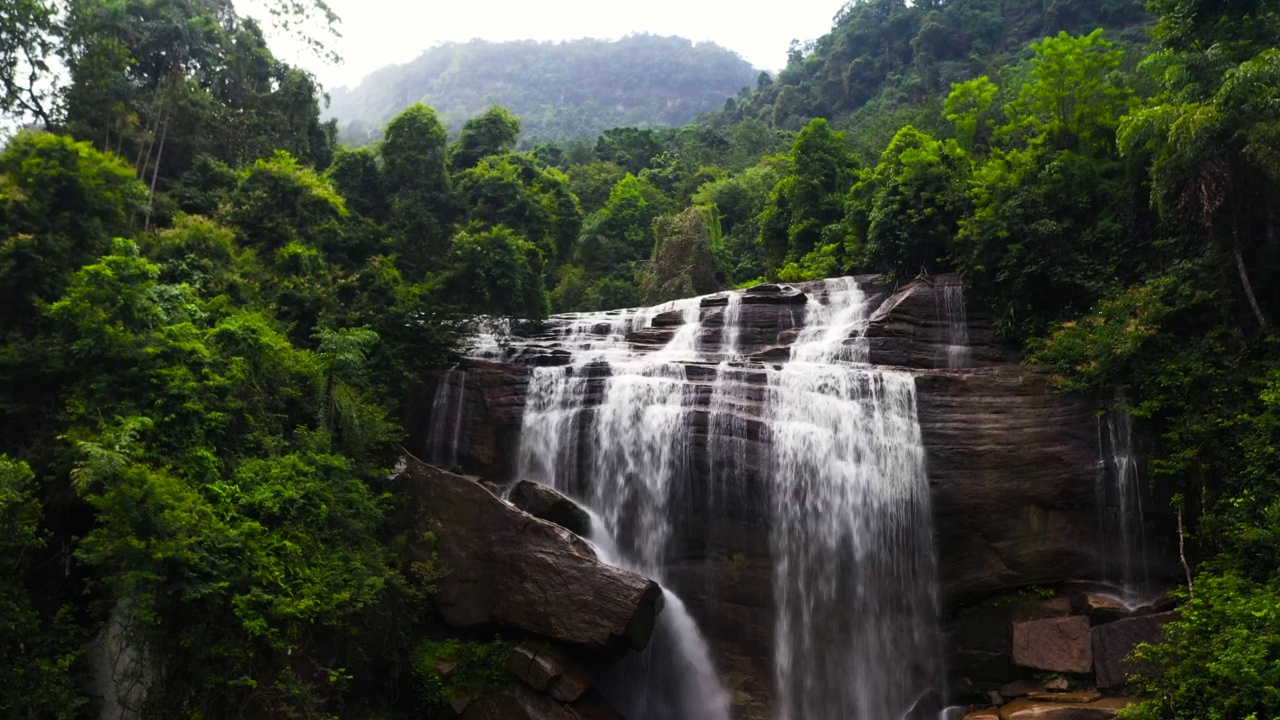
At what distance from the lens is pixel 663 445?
15578mm

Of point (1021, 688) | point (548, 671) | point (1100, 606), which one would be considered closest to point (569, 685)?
point (548, 671)

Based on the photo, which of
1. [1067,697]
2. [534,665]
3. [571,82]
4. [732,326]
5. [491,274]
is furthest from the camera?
[571,82]

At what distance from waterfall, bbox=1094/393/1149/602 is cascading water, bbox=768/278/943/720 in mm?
3003

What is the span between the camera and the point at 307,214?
20.3 meters

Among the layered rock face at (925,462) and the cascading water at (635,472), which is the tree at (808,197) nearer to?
the layered rock face at (925,462)

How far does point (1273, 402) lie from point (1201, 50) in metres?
7.67

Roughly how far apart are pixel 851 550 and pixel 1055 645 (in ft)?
11.2

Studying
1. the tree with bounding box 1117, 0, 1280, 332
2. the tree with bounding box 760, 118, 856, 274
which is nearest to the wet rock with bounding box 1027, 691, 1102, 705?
the tree with bounding box 1117, 0, 1280, 332

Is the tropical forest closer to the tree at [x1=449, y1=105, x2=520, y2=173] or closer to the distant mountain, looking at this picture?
the tree at [x1=449, y1=105, x2=520, y2=173]

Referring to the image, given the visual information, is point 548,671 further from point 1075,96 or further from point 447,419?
point 1075,96

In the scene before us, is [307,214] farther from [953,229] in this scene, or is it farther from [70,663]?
[953,229]

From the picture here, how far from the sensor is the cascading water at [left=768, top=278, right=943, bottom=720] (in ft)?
43.4

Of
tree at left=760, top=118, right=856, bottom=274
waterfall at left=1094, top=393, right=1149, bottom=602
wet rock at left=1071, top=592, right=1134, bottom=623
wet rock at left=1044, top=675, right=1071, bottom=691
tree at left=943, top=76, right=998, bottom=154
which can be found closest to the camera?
wet rock at left=1044, top=675, right=1071, bottom=691

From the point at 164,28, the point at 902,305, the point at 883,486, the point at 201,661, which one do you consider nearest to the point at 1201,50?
the point at 902,305
